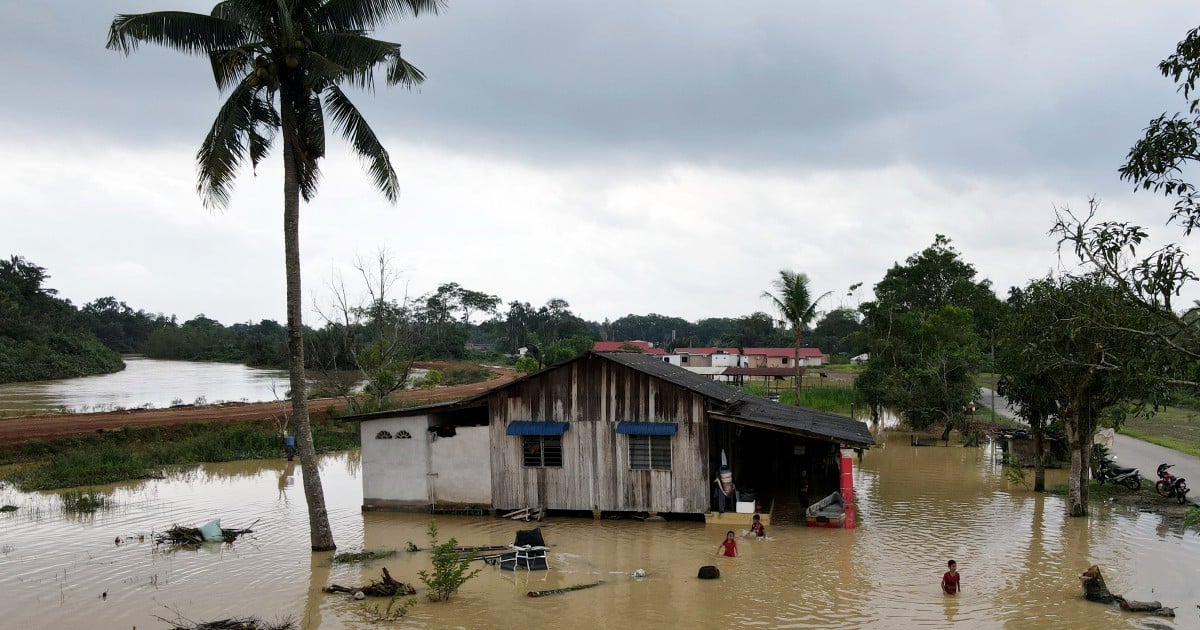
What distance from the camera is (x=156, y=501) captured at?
20.9 meters

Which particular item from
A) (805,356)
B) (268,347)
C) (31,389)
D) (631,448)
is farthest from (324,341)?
(631,448)

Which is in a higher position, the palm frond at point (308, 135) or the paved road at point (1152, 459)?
the palm frond at point (308, 135)

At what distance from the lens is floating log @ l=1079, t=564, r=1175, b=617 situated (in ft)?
36.0

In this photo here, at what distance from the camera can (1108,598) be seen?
1145 centimetres

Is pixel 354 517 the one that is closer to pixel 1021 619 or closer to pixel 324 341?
pixel 1021 619

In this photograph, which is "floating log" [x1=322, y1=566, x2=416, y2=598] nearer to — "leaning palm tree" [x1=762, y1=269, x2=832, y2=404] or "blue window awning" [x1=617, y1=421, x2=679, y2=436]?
"blue window awning" [x1=617, y1=421, x2=679, y2=436]

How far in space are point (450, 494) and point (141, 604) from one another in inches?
286

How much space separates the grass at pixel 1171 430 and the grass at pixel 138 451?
31236 mm

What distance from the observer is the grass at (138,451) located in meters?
23.9

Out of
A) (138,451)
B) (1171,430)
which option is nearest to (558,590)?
(138,451)

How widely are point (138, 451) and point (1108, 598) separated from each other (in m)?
29.6

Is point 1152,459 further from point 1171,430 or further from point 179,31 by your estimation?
point 179,31

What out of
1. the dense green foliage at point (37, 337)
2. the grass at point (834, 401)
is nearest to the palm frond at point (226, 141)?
the grass at point (834, 401)

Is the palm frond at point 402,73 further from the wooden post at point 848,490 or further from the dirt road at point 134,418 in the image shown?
the dirt road at point 134,418
